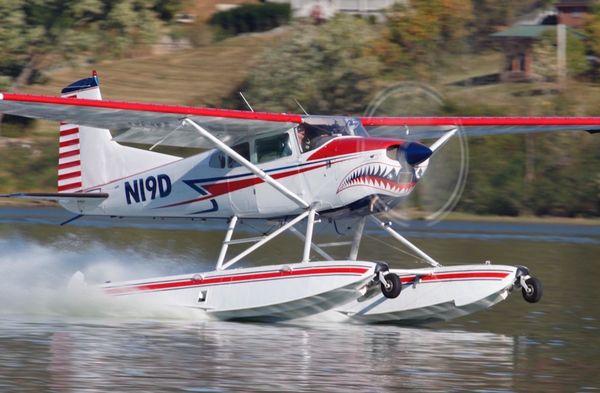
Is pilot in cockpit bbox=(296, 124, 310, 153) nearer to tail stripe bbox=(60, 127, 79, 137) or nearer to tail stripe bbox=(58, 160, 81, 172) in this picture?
tail stripe bbox=(58, 160, 81, 172)

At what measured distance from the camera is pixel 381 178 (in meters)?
14.1

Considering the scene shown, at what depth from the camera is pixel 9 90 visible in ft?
128

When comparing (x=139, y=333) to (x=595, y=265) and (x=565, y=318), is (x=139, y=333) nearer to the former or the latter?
(x=565, y=318)

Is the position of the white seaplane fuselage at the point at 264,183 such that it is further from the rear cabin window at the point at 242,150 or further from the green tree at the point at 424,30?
the green tree at the point at 424,30

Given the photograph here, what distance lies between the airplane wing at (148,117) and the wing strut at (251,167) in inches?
5.0

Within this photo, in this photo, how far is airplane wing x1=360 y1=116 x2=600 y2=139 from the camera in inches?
631

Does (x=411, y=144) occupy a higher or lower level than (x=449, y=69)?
higher

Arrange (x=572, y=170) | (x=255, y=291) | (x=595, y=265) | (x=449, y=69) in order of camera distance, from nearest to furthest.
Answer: (x=255, y=291), (x=595, y=265), (x=572, y=170), (x=449, y=69)

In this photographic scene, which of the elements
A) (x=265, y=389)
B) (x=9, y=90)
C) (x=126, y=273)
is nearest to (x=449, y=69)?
(x=9, y=90)

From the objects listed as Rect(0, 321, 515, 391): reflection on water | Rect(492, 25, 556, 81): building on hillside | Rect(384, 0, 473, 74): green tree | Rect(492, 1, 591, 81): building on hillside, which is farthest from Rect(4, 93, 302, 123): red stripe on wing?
Rect(492, 25, 556, 81): building on hillside

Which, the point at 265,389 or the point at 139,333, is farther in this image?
the point at 139,333

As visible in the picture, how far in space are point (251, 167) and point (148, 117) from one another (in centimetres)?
133

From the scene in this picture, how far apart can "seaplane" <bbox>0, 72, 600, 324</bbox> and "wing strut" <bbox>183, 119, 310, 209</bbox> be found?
14 millimetres

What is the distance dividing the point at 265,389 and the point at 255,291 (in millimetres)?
4211
